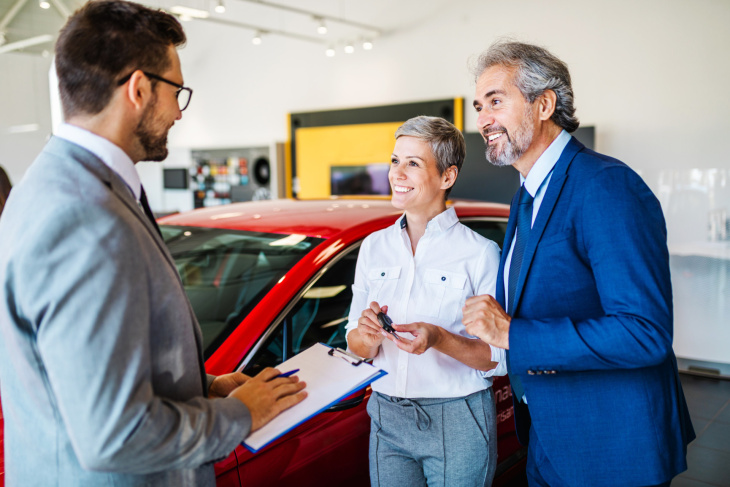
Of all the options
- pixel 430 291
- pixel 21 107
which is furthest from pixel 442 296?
pixel 21 107

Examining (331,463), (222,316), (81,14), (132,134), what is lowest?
(331,463)

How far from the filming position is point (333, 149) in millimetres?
A: 8141

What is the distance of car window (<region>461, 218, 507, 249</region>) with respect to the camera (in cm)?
243

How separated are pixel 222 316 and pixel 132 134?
1.04 m

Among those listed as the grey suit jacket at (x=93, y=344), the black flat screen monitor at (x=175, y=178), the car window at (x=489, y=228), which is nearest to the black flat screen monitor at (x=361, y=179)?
the black flat screen monitor at (x=175, y=178)

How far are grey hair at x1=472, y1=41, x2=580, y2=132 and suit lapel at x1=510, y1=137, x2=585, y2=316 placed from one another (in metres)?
0.14

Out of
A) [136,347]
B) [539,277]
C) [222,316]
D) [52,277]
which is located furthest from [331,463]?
[52,277]

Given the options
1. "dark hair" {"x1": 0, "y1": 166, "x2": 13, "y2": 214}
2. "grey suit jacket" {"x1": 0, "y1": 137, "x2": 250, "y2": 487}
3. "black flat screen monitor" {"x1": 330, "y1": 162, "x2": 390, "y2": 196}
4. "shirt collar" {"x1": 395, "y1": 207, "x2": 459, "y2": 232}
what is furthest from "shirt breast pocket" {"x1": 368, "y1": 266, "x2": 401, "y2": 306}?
"black flat screen monitor" {"x1": 330, "y1": 162, "x2": 390, "y2": 196}

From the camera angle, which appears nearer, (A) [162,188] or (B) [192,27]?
(B) [192,27]

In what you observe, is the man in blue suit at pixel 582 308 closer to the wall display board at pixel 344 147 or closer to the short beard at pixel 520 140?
the short beard at pixel 520 140

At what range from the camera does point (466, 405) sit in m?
1.55

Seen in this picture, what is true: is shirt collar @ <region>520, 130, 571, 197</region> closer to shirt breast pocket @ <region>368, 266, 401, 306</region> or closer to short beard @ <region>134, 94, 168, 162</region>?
shirt breast pocket @ <region>368, 266, 401, 306</region>

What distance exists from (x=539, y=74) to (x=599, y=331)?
0.65m

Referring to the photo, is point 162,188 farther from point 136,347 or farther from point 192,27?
point 136,347
